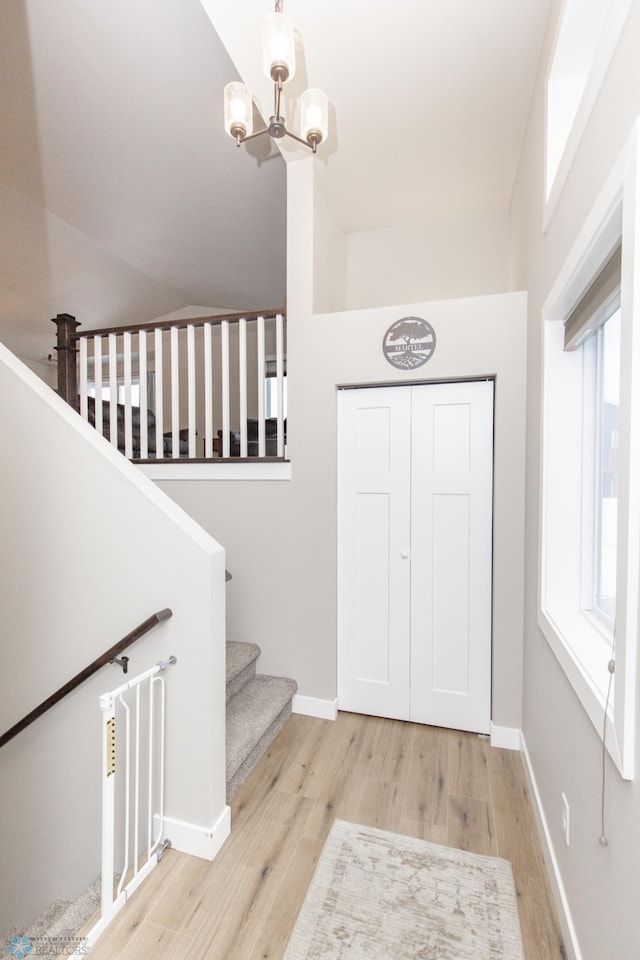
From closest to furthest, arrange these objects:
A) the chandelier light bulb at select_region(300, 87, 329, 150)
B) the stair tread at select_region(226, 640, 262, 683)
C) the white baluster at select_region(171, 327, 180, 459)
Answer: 1. the chandelier light bulb at select_region(300, 87, 329, 150)
2. the stair tread at select_region(226, 640, 262, 683)
3. the white baluster at select_region(171, 327, 180, 459)

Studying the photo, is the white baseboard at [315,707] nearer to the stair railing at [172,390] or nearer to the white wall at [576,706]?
the white wall at [576,706]

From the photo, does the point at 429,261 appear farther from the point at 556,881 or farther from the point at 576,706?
the point at 556,881

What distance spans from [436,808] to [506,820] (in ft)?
0.97

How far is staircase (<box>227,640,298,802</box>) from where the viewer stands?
212 cm

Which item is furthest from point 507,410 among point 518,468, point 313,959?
point 313,959

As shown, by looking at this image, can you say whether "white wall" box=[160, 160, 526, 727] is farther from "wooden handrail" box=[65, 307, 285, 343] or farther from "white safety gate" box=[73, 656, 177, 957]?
"white safety gate" box=[73, 656, 177, 957]

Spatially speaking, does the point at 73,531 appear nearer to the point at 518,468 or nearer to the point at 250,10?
the point at 518,468

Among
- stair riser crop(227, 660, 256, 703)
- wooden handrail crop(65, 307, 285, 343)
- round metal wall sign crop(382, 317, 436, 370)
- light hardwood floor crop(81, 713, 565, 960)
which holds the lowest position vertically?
light hardwood floor crop(81, 713, 565, 960)

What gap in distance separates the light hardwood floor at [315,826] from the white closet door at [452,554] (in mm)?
243

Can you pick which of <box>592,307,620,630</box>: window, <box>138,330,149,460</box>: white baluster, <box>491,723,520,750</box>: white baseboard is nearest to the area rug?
<box>491,723,520,750</box>: white baseboard

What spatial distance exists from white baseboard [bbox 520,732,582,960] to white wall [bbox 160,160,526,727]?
0.51 m

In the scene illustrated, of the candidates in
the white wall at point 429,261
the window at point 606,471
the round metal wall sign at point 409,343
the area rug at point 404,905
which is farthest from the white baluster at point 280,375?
the area rug at point 404,905

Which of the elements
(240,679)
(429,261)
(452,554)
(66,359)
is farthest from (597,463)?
(66,359)

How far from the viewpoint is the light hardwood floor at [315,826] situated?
141 cm
